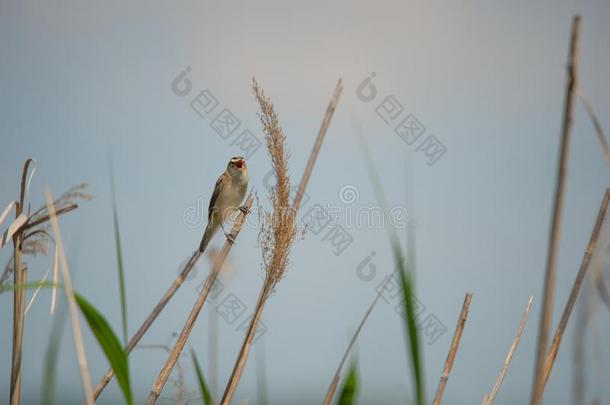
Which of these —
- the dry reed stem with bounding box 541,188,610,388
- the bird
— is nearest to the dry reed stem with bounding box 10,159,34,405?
the dry reed stem with bounding box 541,188,610,388

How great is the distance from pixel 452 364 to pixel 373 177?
1.16 metres

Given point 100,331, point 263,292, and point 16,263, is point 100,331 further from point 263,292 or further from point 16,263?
point 16,263

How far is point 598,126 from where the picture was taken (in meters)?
1.33

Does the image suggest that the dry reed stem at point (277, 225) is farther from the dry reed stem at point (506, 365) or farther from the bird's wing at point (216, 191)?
the bird's wing at point (216, 191)

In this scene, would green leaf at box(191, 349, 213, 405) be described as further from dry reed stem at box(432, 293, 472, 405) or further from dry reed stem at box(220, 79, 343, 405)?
dry reed stem at box(432, 293, 472, 405)

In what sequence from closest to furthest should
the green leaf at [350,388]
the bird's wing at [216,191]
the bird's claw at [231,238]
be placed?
1. the green leaf at [350,388]
2. the bird's claw at [231,238]
3. the bird's wing at [216,191]

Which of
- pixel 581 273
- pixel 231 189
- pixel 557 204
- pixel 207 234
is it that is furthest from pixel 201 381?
pixel 231 189

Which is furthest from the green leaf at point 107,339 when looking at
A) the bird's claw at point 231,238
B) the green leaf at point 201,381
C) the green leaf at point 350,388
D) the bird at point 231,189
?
the bird at point 231,189

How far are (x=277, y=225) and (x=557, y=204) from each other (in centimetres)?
118

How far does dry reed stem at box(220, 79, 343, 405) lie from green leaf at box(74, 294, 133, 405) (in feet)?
2.38

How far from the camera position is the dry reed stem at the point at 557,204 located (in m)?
1.20

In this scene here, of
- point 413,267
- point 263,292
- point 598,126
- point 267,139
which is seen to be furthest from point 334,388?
point 598,126

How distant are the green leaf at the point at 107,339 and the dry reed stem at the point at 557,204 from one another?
1.06 m

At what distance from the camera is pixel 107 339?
57.9 inches
